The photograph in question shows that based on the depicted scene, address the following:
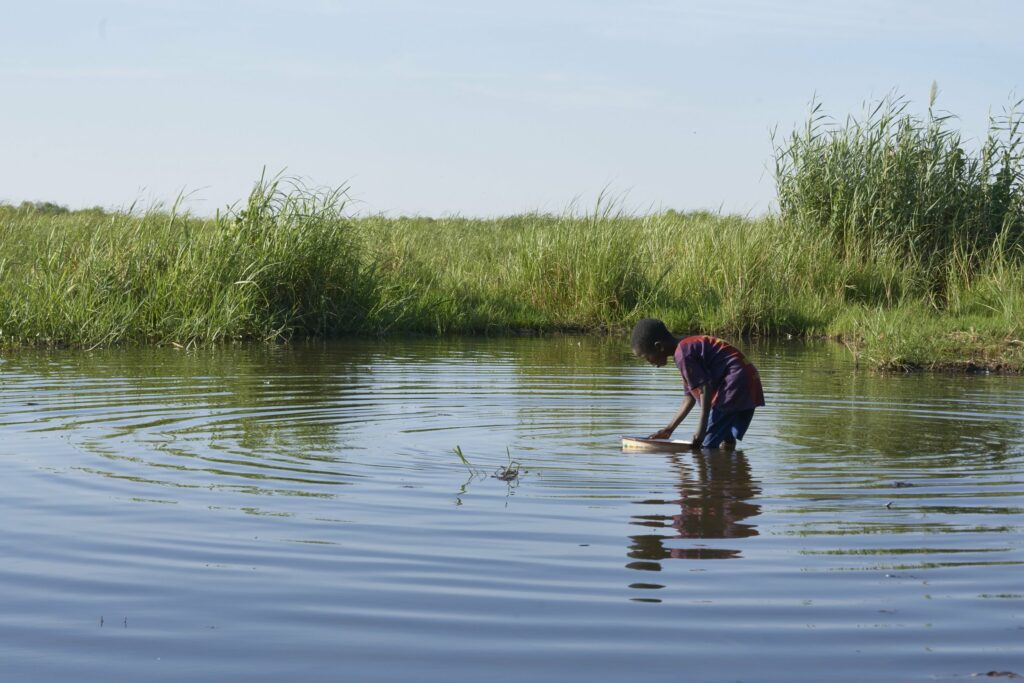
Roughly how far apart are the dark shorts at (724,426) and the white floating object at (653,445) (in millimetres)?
176

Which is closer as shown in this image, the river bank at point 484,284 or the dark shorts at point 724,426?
the dark shorts at point 724,426

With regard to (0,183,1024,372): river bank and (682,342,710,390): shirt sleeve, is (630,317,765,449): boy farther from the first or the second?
(0,183,1024,372): river bank

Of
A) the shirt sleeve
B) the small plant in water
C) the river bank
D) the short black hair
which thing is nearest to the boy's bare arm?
the shirt sleeve

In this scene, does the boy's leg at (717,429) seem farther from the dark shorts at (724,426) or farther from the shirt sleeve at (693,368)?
the shirt sleeve at (693,368)

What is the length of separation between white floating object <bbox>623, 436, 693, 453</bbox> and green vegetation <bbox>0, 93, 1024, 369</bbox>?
838 centimetres

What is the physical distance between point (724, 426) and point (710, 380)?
38 centimetres

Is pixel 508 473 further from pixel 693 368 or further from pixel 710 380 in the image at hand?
pixel 710 380

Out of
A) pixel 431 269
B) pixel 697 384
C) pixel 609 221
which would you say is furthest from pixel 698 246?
pixel 697 384

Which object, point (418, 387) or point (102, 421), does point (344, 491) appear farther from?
point (418, 387)

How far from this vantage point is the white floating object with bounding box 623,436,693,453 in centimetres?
843

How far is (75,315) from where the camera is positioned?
16.3 metres

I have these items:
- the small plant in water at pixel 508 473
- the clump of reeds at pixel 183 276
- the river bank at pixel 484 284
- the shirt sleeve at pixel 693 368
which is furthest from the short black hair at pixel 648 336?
the clump of reeds at pixel 183 276

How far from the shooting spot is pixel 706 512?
21.4ft

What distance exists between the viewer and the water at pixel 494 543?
411cm
